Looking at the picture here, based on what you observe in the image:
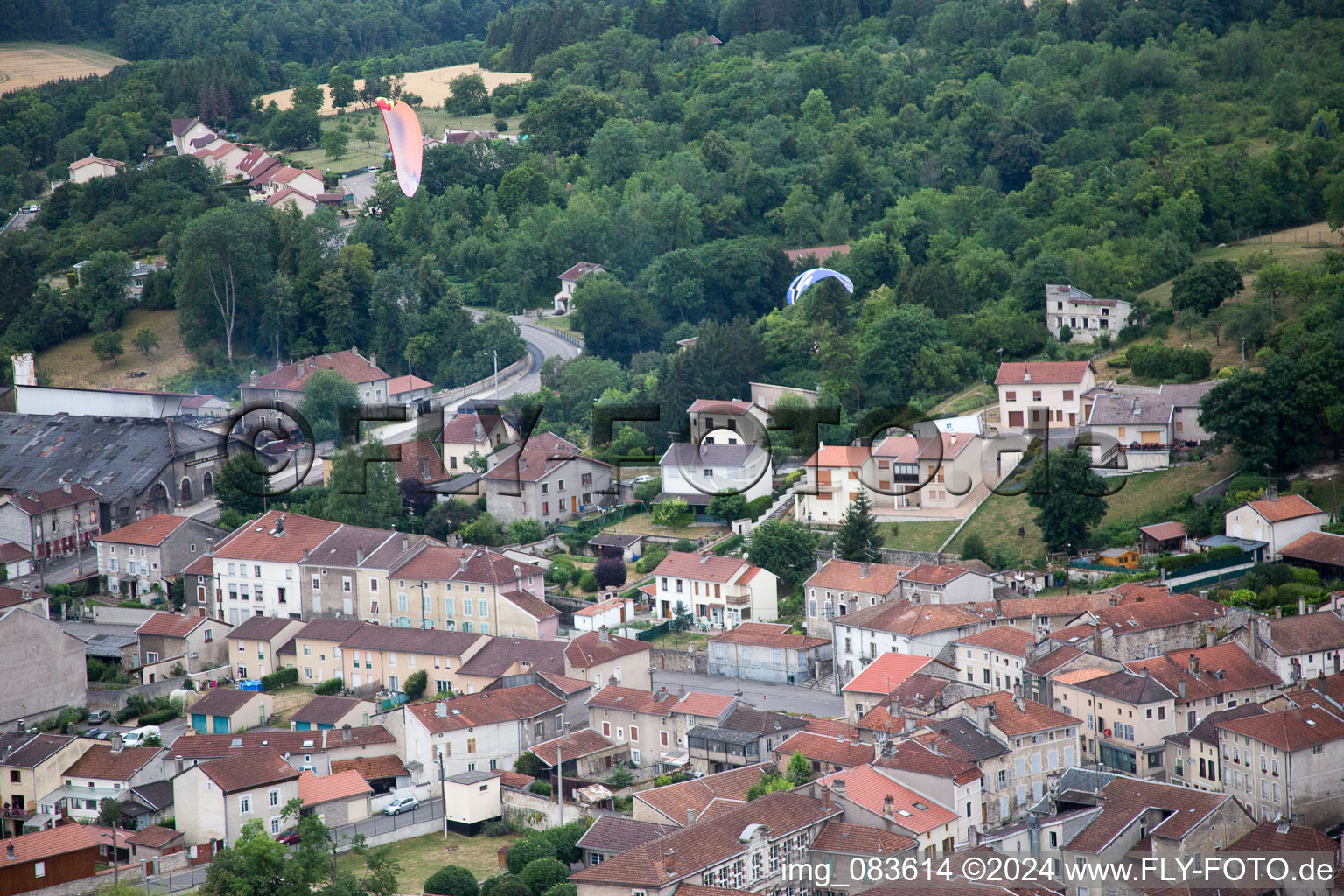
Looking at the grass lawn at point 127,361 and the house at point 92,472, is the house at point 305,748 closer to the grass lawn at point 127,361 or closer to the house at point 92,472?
the house at point 92,472

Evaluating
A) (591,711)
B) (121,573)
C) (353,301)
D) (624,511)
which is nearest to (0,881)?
(591,711)

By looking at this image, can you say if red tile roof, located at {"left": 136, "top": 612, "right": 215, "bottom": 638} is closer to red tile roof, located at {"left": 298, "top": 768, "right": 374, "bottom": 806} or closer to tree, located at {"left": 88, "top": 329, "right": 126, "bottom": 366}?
red tile roof, located at {"left": 298, "top": 768, "right": 374, "bottom": 806}

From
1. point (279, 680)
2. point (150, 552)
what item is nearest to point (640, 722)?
point (279, 680)

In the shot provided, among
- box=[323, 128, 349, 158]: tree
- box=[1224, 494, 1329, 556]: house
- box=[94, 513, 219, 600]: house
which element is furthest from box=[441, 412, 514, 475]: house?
box=[323, 128, 349, 158]: tree

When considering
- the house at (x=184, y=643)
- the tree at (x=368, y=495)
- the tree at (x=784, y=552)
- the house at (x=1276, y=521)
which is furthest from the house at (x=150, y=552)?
the house at (x=1276, y=521)

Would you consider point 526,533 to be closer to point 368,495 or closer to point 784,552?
point 368,495

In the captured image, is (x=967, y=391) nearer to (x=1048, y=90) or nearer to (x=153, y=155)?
(x=1048, y=90)
